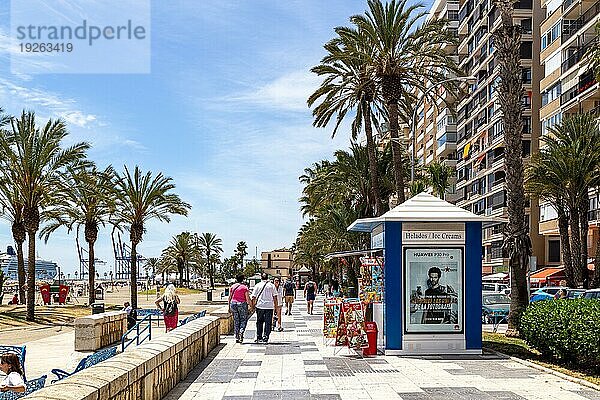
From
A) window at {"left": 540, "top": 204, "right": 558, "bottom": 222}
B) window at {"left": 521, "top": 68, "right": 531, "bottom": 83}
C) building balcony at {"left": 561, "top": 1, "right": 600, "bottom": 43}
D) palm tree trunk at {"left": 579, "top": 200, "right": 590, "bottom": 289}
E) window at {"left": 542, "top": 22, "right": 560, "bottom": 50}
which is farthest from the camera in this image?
window at {"left": 521, "top": 68, "right": 531, "bottom": 83}

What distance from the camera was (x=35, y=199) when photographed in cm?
3666

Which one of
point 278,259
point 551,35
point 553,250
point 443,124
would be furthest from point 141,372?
point 278,259

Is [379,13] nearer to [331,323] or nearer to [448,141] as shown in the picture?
[331,323]

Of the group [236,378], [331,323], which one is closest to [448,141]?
[331,323]

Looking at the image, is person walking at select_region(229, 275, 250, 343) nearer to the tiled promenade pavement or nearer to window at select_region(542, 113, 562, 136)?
the tiled promenade pavement

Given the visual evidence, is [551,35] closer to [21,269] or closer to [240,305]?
[21,269]

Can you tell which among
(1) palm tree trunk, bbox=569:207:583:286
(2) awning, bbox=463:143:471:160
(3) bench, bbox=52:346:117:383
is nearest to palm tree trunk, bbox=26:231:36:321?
(3) bench, bbox=52:346:117:383

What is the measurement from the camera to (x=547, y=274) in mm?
56156

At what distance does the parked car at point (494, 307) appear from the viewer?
2798cm

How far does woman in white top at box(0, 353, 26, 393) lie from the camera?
820 cm

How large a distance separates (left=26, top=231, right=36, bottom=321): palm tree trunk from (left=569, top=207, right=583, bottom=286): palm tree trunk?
2803 centimetres

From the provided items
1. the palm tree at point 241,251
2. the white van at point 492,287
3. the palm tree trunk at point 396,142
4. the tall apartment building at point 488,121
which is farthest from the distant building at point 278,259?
the palm tree trunk at point 396,142

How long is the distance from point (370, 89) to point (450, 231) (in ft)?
59.3

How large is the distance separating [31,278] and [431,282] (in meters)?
24.3
